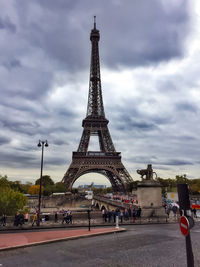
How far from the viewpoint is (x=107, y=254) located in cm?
1008

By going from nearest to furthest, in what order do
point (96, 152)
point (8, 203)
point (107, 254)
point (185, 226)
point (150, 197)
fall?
point (185, 226)
point (107, 254)
point (150, 197)
point (8, 203)
point (96, 152)

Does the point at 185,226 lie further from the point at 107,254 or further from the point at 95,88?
the point at 95,88

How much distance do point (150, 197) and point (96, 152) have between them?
54162mm

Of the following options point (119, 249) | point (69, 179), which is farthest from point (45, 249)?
point (69, 179)

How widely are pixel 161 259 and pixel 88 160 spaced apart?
65.6 meters

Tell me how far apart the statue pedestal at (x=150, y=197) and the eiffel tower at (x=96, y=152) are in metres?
46.9

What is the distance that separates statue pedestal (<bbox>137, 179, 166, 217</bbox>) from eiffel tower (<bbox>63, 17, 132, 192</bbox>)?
1846 inches

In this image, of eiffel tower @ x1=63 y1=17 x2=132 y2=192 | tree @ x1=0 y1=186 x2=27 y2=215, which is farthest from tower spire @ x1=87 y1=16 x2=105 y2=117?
tree @ x1=0 y1=186 x2=27 y2=215

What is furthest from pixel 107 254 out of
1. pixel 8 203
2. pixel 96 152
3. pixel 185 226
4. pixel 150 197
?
pixel 96 152

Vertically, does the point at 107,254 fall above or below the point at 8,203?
below

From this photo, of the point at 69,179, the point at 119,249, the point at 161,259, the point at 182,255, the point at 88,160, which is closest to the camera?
the point at 161,259

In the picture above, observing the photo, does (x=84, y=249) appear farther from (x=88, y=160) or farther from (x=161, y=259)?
(x=88, y=160)

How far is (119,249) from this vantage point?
10.9 m

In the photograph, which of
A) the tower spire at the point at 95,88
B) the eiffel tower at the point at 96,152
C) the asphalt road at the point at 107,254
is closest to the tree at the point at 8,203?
the asphalt road at the point at 107,254
